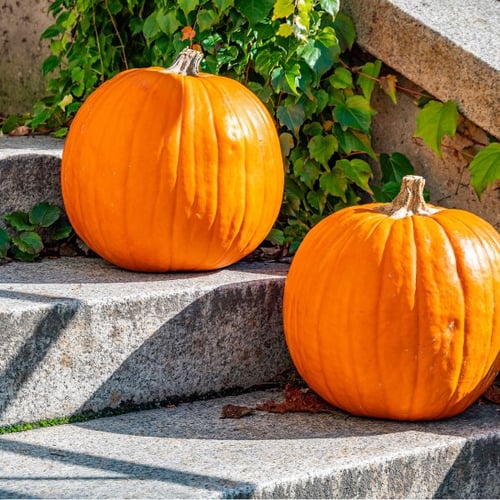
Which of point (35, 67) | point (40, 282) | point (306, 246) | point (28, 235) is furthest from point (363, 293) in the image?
point (35, 67)

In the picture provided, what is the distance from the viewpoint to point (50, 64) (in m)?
3.78

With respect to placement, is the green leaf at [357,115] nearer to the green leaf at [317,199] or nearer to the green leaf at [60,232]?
the green leaf at [317,199]

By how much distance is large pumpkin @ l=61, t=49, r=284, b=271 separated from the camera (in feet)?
9.27

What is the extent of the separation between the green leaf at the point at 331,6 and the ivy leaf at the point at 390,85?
10.5 inches

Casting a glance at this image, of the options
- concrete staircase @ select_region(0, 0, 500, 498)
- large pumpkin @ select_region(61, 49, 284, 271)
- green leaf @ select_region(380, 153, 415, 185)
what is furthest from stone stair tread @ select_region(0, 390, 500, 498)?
green leaf @ select_region(380, 153, 415, 185)

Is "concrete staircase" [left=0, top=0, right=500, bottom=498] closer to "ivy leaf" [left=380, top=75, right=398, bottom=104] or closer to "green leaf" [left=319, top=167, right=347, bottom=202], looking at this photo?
"ivy leaf" [left=380, top=75, right=398, bottom=104]

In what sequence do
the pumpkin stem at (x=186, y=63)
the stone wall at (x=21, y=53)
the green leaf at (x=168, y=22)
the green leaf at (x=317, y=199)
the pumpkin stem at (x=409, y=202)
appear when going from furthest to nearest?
the stone wall at (x=21, y=53), the green leaf at (x=317, y=199), the green leaf at (x=168, y=22), the pumpkin stem at (x=186, y=63), the pumpkin stem at (x=409, y=202)

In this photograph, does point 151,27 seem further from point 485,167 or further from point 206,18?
point 485,167

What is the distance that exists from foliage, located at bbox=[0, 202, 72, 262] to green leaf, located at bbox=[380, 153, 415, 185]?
40.9 inches

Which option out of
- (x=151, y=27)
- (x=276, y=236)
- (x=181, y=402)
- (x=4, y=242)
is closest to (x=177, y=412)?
(x=181, y=402)

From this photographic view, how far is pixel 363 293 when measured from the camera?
253 cm

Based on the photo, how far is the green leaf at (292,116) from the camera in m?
3.30

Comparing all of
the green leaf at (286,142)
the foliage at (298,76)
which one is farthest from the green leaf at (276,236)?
the green leaf at (286,142)

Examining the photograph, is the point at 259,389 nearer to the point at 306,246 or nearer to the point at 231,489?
the point at 306,246
